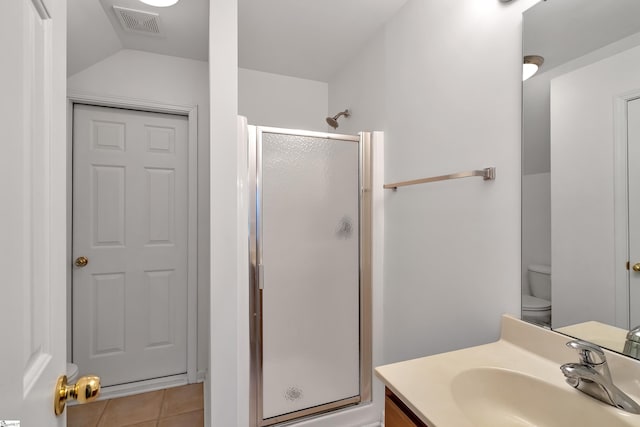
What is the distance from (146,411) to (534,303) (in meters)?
2.32

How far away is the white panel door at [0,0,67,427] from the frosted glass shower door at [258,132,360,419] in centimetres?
108

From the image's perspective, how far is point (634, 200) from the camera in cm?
81

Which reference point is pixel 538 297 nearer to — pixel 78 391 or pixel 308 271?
pixel 308 271

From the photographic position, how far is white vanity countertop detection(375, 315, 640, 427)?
760 mm

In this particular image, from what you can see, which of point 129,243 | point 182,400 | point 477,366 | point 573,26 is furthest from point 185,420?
point 573,26

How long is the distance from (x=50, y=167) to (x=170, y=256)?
6.33 ft

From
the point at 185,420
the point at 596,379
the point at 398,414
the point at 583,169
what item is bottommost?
the point at 185,420

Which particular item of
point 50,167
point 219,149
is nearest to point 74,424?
point 219,149

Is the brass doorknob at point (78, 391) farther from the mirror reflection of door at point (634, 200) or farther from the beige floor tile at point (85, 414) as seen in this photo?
the beige floor tile at point (85, 414)

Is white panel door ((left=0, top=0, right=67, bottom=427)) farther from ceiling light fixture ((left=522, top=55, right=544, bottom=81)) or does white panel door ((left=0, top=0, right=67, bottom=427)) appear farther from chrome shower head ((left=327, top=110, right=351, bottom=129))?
chrome shower head ((left=327, top=110, right=351, bottom=129))

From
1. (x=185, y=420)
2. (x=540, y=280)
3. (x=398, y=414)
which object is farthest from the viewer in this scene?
(x=185, y=420)

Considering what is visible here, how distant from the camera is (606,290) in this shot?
877mm

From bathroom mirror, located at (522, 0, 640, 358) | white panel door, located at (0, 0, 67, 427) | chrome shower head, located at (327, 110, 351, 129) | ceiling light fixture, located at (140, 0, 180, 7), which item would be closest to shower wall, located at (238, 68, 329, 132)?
chrome shower head, located at (327, 110, 351, 129)

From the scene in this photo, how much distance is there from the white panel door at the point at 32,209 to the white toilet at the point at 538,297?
1.31 m
